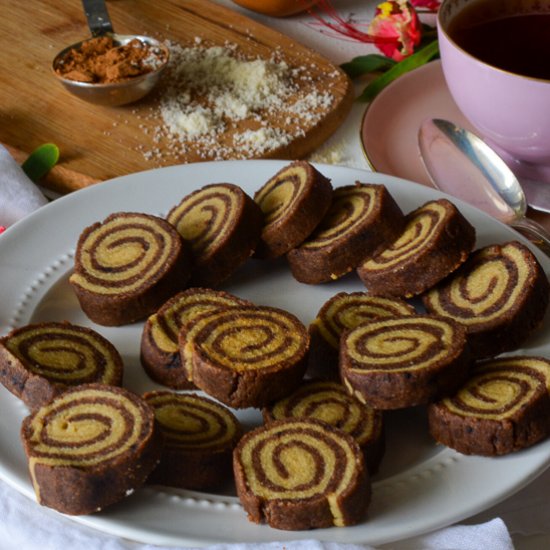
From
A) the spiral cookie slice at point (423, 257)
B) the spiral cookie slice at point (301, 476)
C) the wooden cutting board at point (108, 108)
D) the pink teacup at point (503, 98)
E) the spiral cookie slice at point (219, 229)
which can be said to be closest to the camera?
the spiral cookie slice at point (301, 476)

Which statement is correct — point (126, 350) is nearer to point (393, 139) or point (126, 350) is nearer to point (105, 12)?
point (393, 139)

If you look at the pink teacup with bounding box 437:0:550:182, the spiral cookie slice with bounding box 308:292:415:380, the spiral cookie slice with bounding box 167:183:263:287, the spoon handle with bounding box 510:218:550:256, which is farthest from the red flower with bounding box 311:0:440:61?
the spiral cookie slice with bounding box 308:292:415:380

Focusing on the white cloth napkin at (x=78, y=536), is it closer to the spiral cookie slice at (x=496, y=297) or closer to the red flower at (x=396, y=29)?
the spiral cookie slice at (x=496, y=297)

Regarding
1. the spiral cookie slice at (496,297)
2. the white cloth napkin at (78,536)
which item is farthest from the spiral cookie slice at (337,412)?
the spiral cookie slice at (496,297)

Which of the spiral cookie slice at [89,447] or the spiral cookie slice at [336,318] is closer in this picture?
the spiral cookie slice at [89,447]

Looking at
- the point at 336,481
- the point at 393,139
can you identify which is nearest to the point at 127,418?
the point at 336,481

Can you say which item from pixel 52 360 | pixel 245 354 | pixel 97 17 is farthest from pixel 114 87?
pixel 245 354
